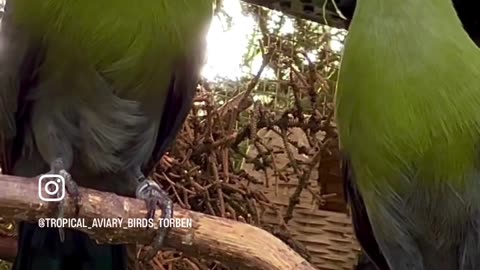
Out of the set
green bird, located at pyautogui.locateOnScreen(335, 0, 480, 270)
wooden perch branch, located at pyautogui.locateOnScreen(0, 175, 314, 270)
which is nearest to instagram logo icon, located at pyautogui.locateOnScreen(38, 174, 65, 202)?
wooden perch branch, located at pyautogui.locateOnScreen(0, 175, 314, 270)

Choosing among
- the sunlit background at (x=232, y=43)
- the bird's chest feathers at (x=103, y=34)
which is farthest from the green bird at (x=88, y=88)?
the sunlit background at (x=232, y=43)

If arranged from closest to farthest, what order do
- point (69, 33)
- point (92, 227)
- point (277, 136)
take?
point (92, 227) < point (69, 33) < point (277, 136)

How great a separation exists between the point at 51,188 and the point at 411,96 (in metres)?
0.41

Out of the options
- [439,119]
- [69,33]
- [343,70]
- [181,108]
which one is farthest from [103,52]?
[439,119]

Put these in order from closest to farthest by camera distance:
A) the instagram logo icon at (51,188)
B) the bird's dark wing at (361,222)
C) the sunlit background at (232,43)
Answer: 1. the instagram logo icon at (51,188)
2. the bird's dark wing at (361,222)
3. the sunlit background at (232,43)

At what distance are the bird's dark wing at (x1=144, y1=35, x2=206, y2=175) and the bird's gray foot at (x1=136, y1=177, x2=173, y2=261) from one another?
0.28ft

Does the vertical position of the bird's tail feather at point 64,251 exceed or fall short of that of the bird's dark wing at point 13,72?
it falls short

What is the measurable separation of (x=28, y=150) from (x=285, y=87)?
413 millimetres

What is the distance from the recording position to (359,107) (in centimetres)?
101

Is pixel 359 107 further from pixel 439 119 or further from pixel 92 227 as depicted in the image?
pixel 92 227

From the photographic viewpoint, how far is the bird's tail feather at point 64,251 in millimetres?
1120

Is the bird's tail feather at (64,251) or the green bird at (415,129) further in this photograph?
the bird's tail feather at (64,251)

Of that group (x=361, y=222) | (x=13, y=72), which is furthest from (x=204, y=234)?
(x=13, y=72)

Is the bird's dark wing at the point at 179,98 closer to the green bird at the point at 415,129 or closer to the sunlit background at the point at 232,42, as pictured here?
the sunlit background at the point at 232,42
